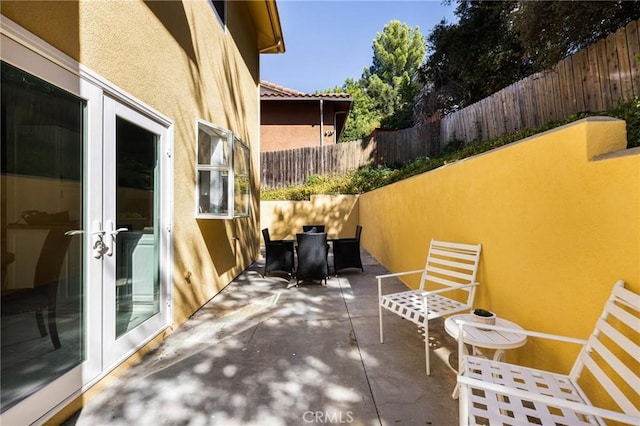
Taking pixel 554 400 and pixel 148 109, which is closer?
pixel 554 400

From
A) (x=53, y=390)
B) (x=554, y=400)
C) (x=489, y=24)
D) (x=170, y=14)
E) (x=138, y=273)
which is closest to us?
(x=554, y=400)

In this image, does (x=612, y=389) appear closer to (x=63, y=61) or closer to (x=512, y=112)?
(x=63, y=61)

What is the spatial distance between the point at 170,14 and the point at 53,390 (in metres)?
3.75

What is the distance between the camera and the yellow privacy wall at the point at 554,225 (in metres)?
1.56

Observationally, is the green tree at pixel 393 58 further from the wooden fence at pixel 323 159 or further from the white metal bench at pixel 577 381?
the white metal bench at pixel 577 381

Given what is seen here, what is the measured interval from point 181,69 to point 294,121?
11.3 m

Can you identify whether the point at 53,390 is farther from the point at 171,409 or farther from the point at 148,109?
the point at 148,109

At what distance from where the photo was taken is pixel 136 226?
2.89 metres

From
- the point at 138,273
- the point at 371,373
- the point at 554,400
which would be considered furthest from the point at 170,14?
the point at 554,400

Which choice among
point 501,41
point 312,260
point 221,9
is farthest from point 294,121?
point 312,260

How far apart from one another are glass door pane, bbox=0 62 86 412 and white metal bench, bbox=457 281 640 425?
251cm

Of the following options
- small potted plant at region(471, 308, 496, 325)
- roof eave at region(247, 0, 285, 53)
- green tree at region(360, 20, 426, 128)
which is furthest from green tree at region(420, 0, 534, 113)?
green tree at region(360, 20, 426, 128)

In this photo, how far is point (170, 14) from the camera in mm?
3428

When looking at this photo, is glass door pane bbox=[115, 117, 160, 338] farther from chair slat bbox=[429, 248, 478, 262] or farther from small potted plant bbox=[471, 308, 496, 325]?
chair slat bbox=[429, 248, 478, 262]
